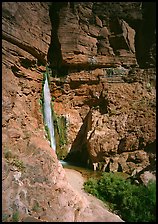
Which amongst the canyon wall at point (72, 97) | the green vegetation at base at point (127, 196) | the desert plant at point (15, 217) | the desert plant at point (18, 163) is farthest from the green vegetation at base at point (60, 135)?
the desert plant at point (15, 217)

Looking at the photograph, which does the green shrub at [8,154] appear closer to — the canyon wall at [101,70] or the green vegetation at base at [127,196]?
the green vegetation at base at [127,196]

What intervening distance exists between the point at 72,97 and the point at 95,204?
29.1 feet

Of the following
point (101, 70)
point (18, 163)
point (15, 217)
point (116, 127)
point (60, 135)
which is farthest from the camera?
point (101, 70)

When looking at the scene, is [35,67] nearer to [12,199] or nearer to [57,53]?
[57,53]

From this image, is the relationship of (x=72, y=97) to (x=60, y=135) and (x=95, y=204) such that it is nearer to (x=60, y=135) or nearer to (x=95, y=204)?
(x=60, y=135)

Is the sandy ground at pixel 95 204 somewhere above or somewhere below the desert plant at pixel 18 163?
below

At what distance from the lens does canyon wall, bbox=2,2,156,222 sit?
23.6 ft

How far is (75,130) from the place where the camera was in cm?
1577

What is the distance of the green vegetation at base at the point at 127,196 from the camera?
8.52 m

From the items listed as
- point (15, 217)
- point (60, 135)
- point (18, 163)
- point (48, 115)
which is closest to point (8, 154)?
point (18, 163)

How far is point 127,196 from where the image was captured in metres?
9.09

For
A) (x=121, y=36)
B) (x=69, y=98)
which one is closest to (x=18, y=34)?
(x=69, y=98)

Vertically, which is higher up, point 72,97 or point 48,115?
point 72,97

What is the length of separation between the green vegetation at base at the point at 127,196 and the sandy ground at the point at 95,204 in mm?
295
